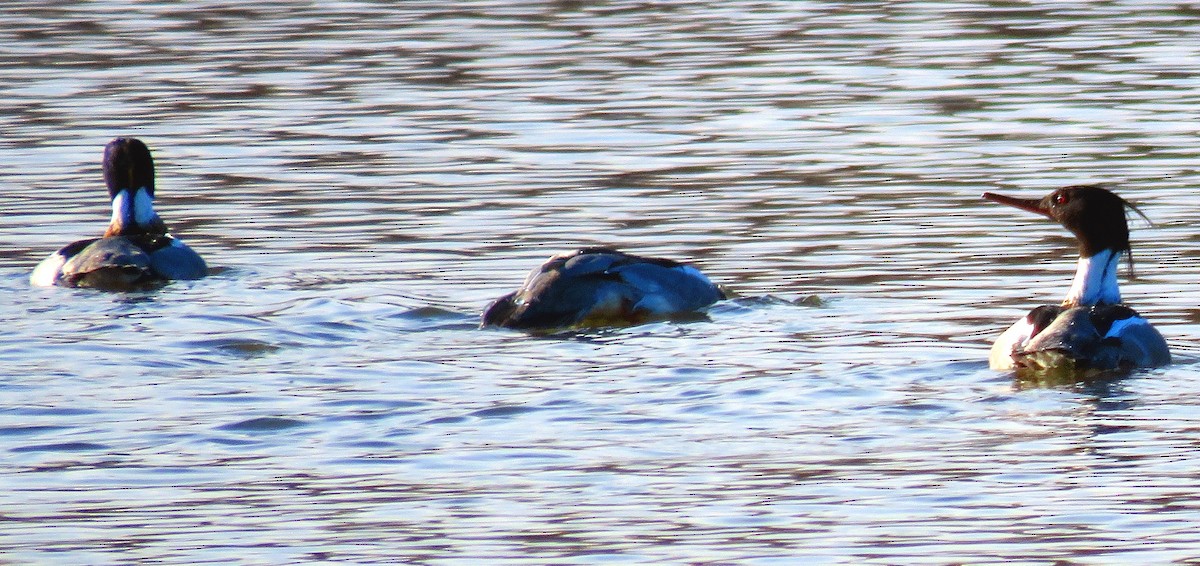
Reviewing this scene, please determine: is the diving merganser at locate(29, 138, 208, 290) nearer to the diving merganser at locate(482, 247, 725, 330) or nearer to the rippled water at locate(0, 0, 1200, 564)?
the rippled water at locate(0, 0, 1200, 564)

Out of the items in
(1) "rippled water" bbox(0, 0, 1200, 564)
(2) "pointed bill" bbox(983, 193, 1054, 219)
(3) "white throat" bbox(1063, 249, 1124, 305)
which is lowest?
(1) "rippled water" bbox(0, 0, 1200, 564)

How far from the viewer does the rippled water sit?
771cm

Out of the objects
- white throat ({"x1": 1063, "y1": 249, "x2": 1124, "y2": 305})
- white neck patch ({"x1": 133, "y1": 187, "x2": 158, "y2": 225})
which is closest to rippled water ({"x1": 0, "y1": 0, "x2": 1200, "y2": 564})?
white throat ({"x1": 1063, "y1": 249, "x2": 1124, "y2": 305})

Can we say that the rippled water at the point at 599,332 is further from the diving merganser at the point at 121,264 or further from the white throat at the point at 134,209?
the white throat at the point at 134,209

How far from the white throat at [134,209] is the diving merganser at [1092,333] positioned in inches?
249

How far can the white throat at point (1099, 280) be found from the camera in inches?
424

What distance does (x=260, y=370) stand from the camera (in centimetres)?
1046

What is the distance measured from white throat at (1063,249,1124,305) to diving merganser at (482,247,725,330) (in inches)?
85.8

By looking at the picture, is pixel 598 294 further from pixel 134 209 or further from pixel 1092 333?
pixel 134 209

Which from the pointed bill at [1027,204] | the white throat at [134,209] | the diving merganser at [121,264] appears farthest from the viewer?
the white throat at [134,209]

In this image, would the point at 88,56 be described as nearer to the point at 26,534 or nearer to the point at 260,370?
the point at 260,370

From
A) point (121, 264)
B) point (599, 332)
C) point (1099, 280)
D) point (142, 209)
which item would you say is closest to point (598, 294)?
point (599, 332)

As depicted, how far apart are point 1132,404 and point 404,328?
394cm

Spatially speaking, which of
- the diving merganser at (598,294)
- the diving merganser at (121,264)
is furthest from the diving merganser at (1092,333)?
the diving merganser at (121,264)
